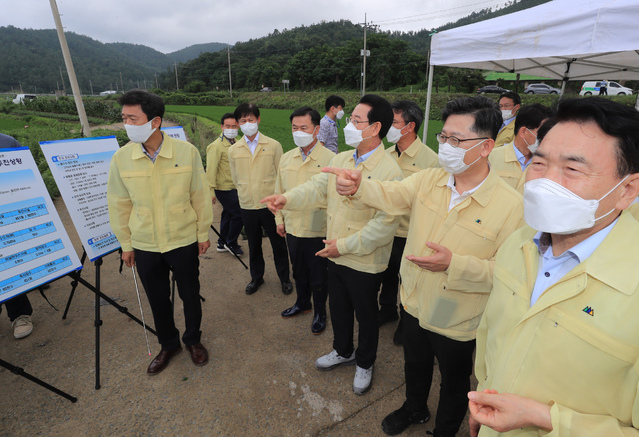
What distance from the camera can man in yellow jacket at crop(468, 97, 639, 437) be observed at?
0.85 metres

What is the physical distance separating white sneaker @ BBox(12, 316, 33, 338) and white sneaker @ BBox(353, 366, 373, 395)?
3.27 metres

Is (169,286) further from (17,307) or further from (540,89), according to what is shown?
(540,89)

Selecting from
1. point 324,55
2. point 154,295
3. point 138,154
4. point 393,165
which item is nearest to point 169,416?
point 154,295

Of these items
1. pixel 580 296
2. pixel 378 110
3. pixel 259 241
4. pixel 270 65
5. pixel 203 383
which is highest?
pixel 270 65

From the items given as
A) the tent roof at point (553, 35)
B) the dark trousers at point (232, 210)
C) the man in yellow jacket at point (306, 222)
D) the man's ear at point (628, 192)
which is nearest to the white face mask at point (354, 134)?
the man in yellow jacket at point (306, 222)

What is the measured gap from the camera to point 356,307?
242cm

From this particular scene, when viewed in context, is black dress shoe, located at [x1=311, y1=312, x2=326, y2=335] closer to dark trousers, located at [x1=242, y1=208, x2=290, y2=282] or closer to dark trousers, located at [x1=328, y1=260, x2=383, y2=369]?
dark trousers, located at [x1=328, y1=260, x2=383, y2=369]

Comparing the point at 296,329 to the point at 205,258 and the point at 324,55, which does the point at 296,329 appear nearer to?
the point at 205,258

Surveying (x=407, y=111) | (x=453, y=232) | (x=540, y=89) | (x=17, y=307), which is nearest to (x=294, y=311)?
(x=453, y=232)

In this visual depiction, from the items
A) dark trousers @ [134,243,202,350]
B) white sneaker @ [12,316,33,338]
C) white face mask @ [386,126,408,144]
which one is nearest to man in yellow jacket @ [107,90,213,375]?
dark trousers @ [134,243,202,350]

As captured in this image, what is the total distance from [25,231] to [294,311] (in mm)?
2374

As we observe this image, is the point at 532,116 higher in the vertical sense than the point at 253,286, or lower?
higher

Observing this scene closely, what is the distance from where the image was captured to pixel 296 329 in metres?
3.26

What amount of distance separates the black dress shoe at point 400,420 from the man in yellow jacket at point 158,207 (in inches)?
63.5
